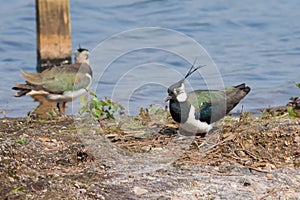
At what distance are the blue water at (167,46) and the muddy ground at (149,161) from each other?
305 centimetres

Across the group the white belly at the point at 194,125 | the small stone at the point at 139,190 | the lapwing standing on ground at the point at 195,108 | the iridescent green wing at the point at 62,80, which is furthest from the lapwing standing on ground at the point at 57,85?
the small stone at the point at 139,190

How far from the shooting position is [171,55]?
39.2 ft

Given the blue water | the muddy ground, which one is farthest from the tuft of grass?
the blue water

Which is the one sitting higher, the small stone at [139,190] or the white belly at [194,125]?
the white belly at [194,125]

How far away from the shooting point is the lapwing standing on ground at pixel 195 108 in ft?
18.2

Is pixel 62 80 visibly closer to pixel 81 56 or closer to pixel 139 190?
pixel 81 56

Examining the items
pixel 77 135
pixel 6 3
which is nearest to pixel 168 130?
pixel 77 135

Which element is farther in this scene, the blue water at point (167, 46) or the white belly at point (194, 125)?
the blue water at point (167, 46)

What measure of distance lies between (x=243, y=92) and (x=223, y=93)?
34 centimetres

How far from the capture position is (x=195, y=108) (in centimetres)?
568

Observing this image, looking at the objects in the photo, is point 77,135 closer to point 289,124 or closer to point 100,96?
point 289,124

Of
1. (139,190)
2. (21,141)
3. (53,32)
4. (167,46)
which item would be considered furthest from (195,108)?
(167,46)

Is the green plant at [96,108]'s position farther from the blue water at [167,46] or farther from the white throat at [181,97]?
the blue water at [167,46]

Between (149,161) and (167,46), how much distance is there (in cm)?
729
